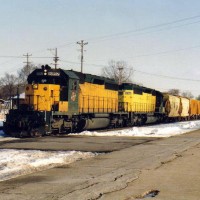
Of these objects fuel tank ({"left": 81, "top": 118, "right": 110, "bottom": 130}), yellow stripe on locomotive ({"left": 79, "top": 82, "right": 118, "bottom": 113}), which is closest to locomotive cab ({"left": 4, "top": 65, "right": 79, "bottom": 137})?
yellow stripe on locomotive ({"left": 79, "top": 82, "right": 118, "bottom": 113})

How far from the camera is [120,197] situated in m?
7.00

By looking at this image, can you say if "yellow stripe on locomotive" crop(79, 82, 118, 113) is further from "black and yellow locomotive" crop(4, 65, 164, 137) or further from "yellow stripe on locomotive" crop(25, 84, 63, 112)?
"yellow stripe on locomotive" crop(25, 84, 63, 112)

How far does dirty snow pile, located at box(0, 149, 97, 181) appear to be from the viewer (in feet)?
33.8

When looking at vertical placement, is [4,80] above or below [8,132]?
above

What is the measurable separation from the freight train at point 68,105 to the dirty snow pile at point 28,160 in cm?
651

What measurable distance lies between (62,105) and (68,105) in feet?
2.05

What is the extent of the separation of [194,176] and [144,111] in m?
29.8

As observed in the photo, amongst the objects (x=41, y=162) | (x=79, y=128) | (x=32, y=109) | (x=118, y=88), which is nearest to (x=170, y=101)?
(x=118, y=88)

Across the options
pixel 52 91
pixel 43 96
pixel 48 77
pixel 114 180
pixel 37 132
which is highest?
pixel 48 77

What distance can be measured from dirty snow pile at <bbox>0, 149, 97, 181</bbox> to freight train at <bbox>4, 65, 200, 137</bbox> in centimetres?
651

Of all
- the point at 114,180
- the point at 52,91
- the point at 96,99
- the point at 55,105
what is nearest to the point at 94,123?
the point at 96,99

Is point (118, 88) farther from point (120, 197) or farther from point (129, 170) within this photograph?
point (120, 197)

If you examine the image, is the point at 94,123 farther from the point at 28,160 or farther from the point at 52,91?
the point at 28,160

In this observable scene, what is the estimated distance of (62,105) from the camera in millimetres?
22703
